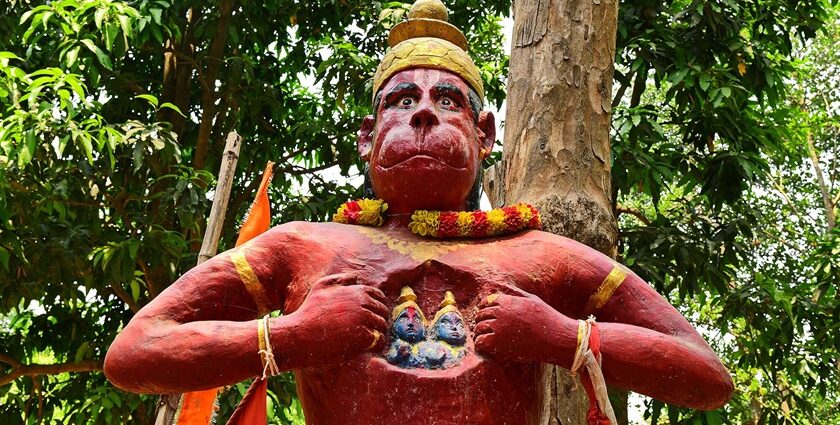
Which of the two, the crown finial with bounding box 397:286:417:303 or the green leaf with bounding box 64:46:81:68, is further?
the green leaf with bounding box 64:46:81:68

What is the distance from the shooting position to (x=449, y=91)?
3.50 metres

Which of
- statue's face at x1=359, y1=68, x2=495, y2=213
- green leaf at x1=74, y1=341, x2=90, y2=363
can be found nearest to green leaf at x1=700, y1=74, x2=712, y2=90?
statue's face at x1=359, y1=68, x2=495, y2=213

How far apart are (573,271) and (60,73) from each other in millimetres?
3638

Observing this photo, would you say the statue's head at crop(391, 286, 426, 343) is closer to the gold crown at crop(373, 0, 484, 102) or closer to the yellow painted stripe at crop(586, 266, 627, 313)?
the yellow painted stripe at crop(586, 266, 627, 313)

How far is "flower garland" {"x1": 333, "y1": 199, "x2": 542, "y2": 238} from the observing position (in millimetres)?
3312

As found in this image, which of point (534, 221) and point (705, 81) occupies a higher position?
point (705, 81)

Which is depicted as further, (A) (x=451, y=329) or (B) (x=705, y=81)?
(B) (x=705, y=81)

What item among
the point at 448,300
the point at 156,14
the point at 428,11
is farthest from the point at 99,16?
the point at 448,300

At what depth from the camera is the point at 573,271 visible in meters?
3.25

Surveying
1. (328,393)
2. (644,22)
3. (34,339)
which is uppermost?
(644,22)

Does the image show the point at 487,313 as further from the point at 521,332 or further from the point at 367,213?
the point at 367,213

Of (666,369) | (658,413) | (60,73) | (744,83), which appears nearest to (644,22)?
(744,83)

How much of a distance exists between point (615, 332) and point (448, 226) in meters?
0.64

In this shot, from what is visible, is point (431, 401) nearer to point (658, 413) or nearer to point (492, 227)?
point (492, 227)
